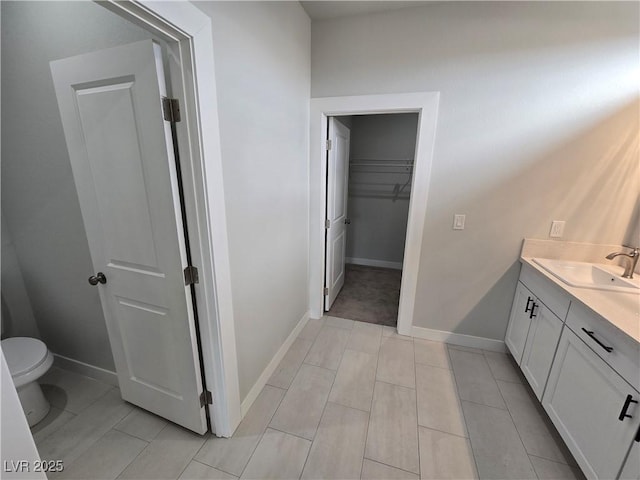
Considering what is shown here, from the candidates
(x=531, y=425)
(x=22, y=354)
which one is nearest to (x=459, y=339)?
(x=531, y=425)

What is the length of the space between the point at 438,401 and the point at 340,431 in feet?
2.32

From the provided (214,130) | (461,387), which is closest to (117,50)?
(214,130)

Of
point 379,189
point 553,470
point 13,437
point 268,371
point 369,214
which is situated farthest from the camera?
point 369,214

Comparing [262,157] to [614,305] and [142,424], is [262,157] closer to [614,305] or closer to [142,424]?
[142,424]

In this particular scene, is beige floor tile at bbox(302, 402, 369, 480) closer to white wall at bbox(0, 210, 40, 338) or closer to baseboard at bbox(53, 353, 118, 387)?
baseboard at bbox(53, 353, 118, 387)

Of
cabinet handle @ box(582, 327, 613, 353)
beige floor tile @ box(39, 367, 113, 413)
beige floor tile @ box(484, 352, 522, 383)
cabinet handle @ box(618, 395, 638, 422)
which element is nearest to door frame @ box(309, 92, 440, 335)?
beige floor tile @ box(484, 352, 522, 383)

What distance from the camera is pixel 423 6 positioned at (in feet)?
6.06

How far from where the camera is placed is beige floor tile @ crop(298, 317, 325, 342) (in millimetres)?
2445

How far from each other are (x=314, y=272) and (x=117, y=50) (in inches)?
80.4

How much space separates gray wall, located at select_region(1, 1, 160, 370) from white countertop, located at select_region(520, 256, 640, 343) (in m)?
2.37

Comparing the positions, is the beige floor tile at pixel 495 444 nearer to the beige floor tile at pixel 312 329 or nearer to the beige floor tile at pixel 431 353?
the beige floor tile at pixel 431 353

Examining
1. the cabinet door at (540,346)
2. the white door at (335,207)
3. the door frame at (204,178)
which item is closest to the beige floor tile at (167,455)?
the door frame at (204,178)

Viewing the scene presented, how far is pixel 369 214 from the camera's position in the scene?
421cm

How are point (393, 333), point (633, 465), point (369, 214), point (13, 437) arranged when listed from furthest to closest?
point (369, 214) → point (393, 333) → point (633, 465) → point (13, 437)
